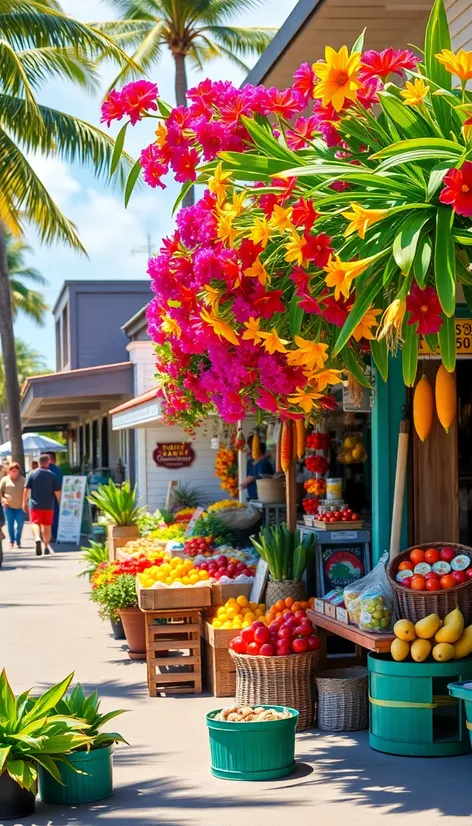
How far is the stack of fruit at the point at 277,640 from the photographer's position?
7152 mm

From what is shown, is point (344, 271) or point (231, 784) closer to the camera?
point (344, 271)

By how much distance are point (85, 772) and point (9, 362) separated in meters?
20.8

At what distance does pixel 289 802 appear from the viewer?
557 cm

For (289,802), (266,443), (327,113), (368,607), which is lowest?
(289,802)

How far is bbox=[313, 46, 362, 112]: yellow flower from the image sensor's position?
161 inches

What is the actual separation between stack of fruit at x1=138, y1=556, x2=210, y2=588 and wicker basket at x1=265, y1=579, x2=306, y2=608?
0.69 metres

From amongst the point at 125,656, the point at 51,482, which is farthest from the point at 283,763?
the point at 51,482

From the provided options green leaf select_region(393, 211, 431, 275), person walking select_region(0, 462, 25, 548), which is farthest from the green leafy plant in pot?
person walking select_region(0, 462, 25, 548)

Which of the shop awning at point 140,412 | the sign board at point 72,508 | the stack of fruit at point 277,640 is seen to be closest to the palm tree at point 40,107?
the shop awning at point 140,412

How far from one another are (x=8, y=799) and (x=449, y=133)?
3.58m

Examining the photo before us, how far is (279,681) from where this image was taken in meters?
7.10

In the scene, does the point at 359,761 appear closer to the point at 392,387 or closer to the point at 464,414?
the point at 392,387

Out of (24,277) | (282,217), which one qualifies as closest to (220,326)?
(282,217)

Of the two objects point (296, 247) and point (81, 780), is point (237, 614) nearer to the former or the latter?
point (81, 780)
